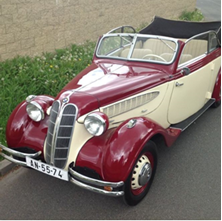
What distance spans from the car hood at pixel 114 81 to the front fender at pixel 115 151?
39 cm

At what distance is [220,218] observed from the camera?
259 cm

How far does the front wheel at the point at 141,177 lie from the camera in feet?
8.71

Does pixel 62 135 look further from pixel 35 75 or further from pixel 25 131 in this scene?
pixel 35 75

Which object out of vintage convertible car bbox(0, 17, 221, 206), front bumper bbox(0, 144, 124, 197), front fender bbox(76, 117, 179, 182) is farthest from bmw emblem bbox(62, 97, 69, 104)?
front bumper bbox(0, 144, 124, 197)

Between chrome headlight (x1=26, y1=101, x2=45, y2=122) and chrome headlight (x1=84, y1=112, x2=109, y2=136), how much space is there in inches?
23.6

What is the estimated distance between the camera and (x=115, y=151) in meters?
2.46

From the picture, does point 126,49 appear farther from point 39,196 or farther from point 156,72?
point 39,196

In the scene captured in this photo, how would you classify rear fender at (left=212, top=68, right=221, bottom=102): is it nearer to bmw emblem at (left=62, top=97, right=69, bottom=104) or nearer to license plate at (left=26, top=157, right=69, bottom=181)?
bmw emblem at (left=62, top=97, right=69, bottom=104)

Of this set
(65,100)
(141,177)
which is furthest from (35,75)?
(141,177)

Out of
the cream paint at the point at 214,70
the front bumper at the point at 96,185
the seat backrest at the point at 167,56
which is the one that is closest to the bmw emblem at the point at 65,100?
the front bumper at the point at 96,185

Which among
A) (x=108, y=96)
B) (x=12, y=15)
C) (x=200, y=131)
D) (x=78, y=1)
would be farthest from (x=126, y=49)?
(x=78, y=1)

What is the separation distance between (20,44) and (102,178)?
4145mm

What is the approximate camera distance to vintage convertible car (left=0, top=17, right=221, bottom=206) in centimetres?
251

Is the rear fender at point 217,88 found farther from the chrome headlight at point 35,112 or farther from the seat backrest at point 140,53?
the chrome headlight at point 35,112
